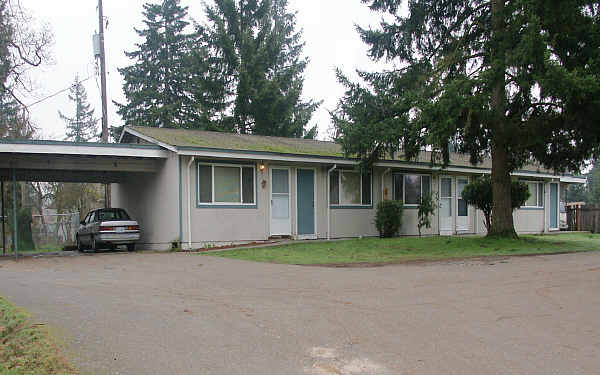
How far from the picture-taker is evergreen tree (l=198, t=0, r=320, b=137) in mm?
35812

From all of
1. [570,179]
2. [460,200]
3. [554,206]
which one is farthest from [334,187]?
[570,179]

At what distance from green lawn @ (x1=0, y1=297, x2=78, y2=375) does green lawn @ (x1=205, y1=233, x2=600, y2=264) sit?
7.23 m

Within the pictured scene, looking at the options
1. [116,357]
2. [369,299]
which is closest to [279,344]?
[116,357]

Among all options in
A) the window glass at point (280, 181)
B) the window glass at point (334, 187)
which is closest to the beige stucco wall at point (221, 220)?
the window glass at point (280, 181)

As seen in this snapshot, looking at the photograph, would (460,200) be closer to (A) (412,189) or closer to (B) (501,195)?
(A) (412,189)

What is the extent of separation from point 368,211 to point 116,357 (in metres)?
16.2

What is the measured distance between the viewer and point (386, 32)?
1825cm

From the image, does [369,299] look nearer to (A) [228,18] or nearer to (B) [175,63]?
(A) [228,18]

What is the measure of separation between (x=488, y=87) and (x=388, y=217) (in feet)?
21.9

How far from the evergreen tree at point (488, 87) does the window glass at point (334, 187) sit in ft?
7.22

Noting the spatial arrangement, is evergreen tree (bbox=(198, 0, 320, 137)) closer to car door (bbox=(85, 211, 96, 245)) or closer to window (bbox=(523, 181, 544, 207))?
window (bbox=(523, 181, 544, 207))

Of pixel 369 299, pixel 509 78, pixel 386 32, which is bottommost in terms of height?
pixel 369 299

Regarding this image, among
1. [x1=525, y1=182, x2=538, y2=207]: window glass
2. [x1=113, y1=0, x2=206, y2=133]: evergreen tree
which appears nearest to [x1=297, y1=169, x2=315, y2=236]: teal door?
[x1=525, y1=182, x2=538, y2=207]: window glass

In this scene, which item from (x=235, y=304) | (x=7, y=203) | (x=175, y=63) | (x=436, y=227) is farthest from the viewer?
(x=175, y=63)
